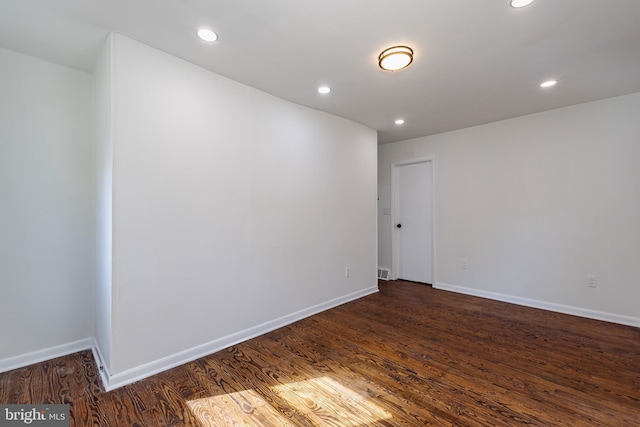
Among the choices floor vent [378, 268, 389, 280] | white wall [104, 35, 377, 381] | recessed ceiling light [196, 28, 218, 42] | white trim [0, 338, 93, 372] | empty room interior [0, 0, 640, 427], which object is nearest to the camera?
empty room interior [0, 0, 640, 427]

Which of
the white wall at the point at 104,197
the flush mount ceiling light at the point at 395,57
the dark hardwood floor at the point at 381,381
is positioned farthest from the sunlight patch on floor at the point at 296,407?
the flush mount ceiling light at the point at 395,57

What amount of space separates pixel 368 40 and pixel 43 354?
3.66 metres

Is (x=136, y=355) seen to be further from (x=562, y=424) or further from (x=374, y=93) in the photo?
(x=374, y=93)

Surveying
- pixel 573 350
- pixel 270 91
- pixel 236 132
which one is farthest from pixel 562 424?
pixel 270 91

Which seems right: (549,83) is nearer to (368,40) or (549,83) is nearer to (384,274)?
(368,40)

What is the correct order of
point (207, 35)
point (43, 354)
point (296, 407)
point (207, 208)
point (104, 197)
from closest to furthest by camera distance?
1. point (296, 407)
2. point (207, 35)
3. point (104, 197)
4. point (43, 354)
5. point (207, 208)

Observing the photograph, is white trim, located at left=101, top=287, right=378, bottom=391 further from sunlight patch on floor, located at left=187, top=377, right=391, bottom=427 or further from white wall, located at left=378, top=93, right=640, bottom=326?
white wall, located at left=378, top=93, right=640, bottom=326

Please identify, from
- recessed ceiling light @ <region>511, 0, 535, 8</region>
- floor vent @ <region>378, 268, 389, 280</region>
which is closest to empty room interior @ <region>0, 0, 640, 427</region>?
recessed ceiling light @ <region>511, 0, 535, 8</region>

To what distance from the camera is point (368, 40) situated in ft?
6.87

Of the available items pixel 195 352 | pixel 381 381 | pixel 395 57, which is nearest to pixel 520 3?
pixel 395 57

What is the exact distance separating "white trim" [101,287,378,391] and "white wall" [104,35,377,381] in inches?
0.8

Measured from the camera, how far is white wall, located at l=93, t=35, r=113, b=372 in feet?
6.68

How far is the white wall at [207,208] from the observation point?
2.09m

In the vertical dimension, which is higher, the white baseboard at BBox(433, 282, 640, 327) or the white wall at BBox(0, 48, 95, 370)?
the white wall at BBox(0, 48, 95, 370)
